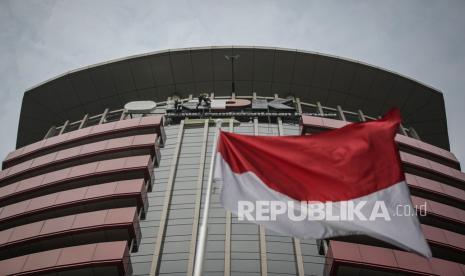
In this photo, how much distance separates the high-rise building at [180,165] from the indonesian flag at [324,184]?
17.9 ft

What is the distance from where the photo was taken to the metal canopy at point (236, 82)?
39.8 m

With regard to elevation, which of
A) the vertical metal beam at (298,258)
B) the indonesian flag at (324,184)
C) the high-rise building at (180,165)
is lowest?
the indonesian flag at (324,184)

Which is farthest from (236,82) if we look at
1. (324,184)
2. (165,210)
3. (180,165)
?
(324,184)

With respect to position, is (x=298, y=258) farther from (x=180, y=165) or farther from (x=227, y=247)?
(x=180, y=165)

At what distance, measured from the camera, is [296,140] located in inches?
417

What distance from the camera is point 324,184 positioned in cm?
983

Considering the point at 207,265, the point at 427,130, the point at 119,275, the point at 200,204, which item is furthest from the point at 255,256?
the point at 427,130

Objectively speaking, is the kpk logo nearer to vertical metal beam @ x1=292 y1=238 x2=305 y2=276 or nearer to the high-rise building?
the high-rise building

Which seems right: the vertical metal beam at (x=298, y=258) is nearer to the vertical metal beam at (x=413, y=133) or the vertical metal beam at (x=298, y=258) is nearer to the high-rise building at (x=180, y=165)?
the high-rise building at (x=180, y=165)

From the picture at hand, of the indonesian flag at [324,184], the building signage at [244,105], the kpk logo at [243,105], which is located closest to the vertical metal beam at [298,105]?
the kpk logo at [243,105]

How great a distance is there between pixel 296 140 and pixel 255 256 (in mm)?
12959

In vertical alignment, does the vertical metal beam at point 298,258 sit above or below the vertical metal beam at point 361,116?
below

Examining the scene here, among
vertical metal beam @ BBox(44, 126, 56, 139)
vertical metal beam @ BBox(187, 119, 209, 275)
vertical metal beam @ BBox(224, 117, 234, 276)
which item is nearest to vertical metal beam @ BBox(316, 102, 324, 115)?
vertical metal beam @ BBox(187, 119, 209, 275)

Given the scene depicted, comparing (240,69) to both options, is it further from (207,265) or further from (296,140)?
(296,140)
